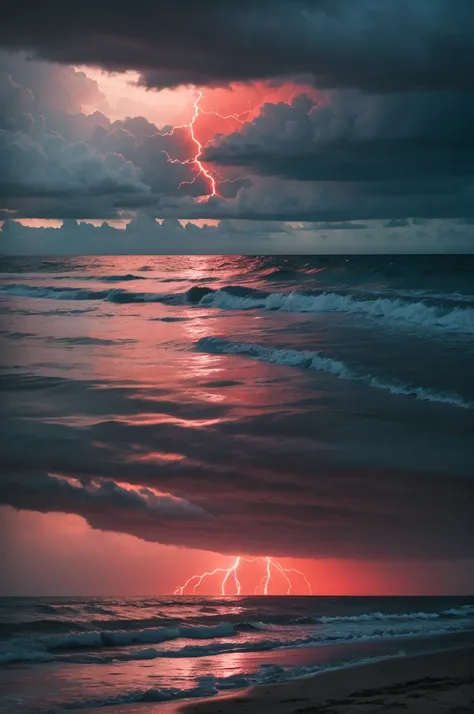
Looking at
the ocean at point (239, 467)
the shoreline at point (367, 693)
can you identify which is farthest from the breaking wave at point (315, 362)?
the shoreline at point (367, 693)

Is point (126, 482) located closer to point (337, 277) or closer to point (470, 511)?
point (470, 511)

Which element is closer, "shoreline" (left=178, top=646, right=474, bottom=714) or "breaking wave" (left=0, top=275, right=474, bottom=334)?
"shoreline" (left=178, top=646, right=474, bottom=714)

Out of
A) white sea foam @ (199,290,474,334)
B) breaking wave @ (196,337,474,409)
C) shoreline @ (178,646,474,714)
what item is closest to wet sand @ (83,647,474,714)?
shoreline @ (178,646,474,714)

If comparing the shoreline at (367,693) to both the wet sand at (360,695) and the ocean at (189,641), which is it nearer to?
the wet sand at (360,695)

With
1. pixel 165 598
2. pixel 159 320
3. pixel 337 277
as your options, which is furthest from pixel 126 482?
pixel 337 277

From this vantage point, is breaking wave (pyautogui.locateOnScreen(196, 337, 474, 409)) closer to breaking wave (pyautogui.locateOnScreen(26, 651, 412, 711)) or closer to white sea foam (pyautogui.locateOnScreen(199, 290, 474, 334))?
white sea foam (pyautogui.locateOnScreen(199, 290, 474, 334))

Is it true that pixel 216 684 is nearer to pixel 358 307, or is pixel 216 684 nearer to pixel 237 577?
pixel 237 577
